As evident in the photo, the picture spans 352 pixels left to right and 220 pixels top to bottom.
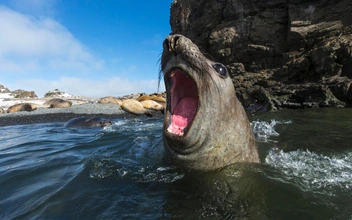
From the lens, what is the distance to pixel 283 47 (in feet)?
59.9

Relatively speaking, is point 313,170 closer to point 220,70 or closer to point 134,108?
point 220,70

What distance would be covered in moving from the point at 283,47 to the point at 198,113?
1777cm

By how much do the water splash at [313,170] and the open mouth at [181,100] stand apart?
125 cm

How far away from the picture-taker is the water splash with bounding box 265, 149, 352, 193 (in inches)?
105

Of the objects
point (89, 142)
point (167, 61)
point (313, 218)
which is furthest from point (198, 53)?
point (89, 142)

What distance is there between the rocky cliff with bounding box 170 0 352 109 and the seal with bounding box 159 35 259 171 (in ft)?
36.6

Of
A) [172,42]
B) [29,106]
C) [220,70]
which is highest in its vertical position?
[172,42]

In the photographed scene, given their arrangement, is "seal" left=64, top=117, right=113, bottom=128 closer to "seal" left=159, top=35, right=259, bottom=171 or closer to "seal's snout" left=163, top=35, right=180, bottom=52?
"seal" left=159, top=35, right=259, bottom=171

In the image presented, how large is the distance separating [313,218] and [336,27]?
1723cm

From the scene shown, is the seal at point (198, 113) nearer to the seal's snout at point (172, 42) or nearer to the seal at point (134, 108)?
the seal's snout at point (172, 42)

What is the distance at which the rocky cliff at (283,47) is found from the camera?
13.6 metres

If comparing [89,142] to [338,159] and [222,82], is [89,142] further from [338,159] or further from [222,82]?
[338,159]

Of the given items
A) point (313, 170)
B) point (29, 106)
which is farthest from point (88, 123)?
point (29, 106)

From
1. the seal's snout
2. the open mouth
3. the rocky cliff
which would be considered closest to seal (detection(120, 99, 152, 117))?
the rocky cliff
